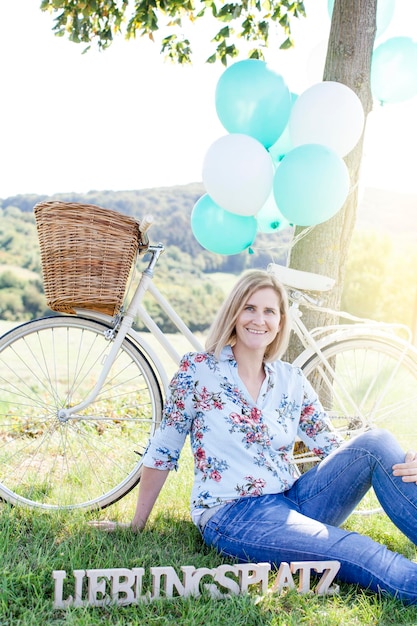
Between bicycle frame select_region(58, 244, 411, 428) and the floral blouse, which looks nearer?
the floral blouse

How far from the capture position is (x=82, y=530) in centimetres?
222

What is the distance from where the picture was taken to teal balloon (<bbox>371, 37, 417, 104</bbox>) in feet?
9.57

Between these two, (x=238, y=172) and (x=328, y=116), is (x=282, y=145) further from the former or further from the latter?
(x=238, y=172)

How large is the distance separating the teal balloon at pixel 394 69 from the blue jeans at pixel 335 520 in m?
1.66

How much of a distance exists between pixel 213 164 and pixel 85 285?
0.68 m

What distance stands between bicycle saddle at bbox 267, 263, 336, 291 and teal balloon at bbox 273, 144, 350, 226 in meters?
0.22

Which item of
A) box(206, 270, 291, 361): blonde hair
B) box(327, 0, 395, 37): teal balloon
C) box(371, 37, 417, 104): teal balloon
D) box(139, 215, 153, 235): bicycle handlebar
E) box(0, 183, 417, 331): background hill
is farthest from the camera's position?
box(0, 183, 417, 331): background hill

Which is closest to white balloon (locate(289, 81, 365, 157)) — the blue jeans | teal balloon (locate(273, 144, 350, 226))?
teal balloon (locate(273, 144, 350, 226))

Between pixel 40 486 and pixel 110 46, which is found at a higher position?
pixel 110 46

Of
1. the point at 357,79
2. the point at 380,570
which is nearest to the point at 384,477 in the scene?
the point at 380,570

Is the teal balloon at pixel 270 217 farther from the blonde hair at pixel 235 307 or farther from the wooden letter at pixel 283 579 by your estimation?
the wooden letter at pixel 283 579

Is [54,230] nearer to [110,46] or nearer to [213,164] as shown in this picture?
[213,164]

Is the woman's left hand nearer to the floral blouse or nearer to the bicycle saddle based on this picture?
the floral blouse

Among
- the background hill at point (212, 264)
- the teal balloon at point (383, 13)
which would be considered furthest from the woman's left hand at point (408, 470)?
the background hill at point (212, 264)
